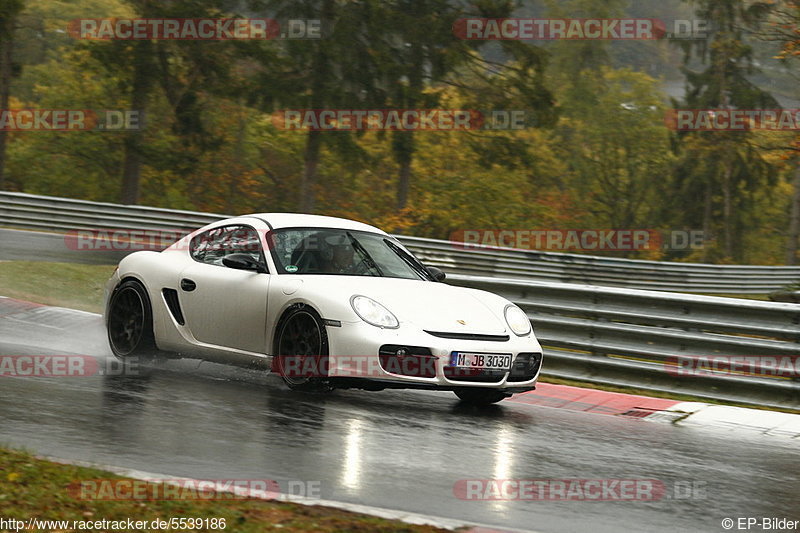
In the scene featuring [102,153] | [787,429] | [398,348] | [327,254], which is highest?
[102,153]

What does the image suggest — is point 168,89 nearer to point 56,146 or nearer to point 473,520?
point 56,146

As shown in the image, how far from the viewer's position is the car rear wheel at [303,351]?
26.9ft

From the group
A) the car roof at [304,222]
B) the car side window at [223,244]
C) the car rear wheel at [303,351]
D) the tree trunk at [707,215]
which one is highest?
the tree trunk at [707,215]

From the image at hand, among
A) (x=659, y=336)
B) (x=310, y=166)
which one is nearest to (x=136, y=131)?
(x=310, y=166)

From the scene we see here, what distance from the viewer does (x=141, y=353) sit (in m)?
9.62

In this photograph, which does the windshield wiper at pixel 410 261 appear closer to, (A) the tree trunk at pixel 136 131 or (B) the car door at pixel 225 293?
(B) the car door at pixel 225 293

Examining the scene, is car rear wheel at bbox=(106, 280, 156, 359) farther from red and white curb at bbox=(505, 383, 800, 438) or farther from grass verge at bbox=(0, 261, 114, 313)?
grass verge at bbox=(0, 261, 114, 313)

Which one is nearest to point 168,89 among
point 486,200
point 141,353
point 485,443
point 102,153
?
point 102,153

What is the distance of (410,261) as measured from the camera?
31.5ft

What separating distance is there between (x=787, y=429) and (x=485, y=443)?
116 inches

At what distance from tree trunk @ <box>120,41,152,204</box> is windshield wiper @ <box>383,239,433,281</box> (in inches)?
1318

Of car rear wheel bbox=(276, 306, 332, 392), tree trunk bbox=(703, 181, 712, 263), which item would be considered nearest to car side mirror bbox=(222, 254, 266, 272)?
car rear wheel bbox=(276, 306, 332, 392)

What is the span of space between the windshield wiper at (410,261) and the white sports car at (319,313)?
1cm

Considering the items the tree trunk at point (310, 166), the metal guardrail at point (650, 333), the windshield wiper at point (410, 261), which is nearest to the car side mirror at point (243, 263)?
the windshield wiper at point (410, 261)
